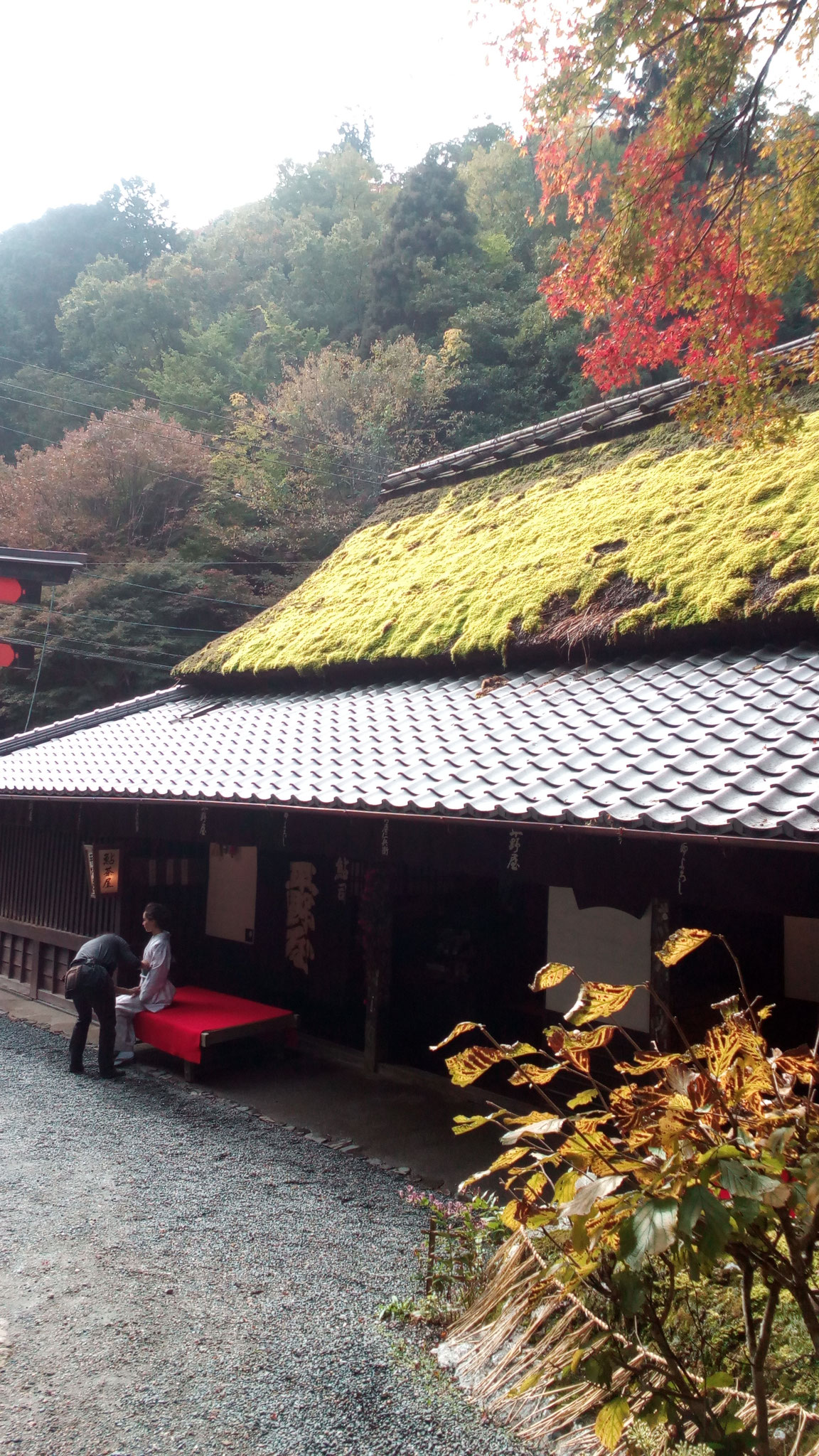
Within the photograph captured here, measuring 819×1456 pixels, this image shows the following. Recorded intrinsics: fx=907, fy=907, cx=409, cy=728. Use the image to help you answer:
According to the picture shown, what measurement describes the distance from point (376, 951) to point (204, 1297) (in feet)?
10.3

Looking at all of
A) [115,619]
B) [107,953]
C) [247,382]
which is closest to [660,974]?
[107,953]

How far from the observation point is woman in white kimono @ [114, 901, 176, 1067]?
7332mm

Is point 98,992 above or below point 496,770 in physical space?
below

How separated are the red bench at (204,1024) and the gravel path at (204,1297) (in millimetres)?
673

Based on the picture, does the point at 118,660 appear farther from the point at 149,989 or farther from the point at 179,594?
the point at 149,989

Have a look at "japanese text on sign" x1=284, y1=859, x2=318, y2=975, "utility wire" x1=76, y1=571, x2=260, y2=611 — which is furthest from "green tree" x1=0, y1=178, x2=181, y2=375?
"japanese text on sign" x1=284, y1=859, x2=318, y2=975

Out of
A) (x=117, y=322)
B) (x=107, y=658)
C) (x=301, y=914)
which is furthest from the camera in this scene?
(x=117, y=322)

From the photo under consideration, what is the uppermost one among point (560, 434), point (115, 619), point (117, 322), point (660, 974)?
point (117, 322)

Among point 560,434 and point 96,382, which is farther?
point 96,382

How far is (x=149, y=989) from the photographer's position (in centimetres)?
738

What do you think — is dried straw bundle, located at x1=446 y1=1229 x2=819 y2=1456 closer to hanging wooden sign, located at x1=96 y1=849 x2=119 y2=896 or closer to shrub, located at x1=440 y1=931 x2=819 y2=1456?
shrub, located at x1=440 y1=931 x2=819 y2=1456

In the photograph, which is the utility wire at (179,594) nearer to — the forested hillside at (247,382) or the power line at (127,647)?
the forested hillside at (247,382)

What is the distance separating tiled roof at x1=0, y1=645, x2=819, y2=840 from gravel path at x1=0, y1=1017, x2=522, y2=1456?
216cm

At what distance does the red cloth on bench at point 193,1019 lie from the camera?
6.91m
